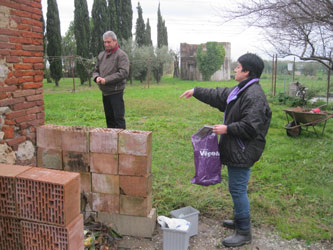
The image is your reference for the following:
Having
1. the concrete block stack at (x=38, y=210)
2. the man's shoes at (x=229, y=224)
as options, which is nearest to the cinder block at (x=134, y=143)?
the concrete block stack at (x=38, y=210)

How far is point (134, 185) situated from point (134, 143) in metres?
0.44

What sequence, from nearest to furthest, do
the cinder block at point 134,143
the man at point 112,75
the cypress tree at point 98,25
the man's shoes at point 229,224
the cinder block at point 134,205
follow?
the cinder block at point 134,143 → the cinder block at point 134,205 → the man's shoes at point 229,224 → the man at point 112,75 → the cypress tree at point 98,25

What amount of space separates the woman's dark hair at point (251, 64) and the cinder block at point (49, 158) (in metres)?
2.11

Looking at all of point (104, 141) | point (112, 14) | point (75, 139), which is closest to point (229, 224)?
point (104, 141)

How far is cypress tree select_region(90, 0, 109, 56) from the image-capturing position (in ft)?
90.9

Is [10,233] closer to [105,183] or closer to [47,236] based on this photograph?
[47,236]

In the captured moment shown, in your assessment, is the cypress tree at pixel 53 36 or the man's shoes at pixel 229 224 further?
the cypress tree at pixel 53 36

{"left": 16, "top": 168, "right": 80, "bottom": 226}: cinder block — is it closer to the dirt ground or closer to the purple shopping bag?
the dirt ground

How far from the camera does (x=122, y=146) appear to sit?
3.30 m

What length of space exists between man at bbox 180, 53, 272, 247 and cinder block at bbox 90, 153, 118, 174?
1.07m

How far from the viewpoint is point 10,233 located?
2219 mm

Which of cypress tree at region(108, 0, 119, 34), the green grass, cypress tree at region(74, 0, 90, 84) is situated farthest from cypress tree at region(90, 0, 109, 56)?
the green grass

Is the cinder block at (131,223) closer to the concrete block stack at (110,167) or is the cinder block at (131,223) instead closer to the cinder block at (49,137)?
the concrete block stack at (110,167)

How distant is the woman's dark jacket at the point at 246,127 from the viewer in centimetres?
300
